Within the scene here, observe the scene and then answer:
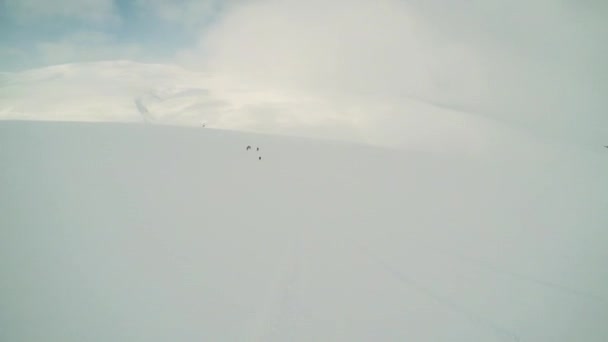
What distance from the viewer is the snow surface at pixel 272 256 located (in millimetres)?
4328

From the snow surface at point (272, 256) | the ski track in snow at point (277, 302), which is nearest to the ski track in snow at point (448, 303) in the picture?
the snow surface at point (272, 256)

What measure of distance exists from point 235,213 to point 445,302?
5926mm

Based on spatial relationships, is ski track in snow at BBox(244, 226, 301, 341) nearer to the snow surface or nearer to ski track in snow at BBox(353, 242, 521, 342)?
the snow surface

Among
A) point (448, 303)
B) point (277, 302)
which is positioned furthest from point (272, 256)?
point (448, 303)

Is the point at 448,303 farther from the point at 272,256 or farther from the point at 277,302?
the point at 272,256

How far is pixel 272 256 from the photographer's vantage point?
6.43m

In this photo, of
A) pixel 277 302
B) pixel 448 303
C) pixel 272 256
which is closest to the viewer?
pixel 277 302

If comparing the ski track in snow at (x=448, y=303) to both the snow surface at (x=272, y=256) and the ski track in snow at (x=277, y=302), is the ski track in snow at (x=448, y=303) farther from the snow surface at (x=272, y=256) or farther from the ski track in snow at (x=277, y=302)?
the ski track in snow at (x=277, y=302)

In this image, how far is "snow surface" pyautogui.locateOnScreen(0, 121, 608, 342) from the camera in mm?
4328

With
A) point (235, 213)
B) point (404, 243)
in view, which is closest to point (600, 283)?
point (404, 243)

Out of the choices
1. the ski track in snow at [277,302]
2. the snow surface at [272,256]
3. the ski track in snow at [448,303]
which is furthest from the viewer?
the ski track in snow at [448,303]

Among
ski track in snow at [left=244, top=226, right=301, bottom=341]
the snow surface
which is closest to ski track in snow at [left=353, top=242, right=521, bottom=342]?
the snow surface

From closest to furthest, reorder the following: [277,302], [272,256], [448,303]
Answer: [277,302] < [448,303] < [272,256]

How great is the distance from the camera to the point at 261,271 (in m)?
5.76
